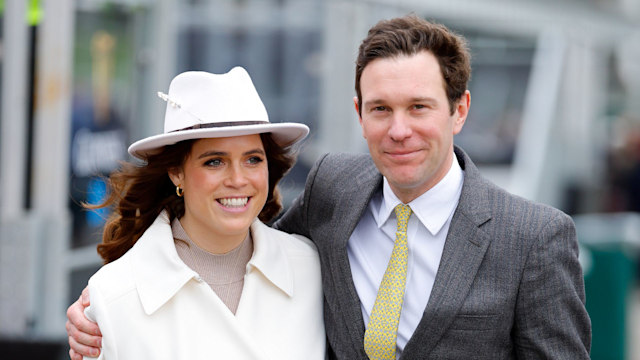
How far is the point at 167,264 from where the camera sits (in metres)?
2.70

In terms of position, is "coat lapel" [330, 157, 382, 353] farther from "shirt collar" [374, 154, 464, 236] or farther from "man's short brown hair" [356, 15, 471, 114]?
"man's short brown hair" [356, 15, 471, 114]

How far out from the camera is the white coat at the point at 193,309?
2584mm

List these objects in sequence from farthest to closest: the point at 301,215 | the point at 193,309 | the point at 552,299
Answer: the point at 301,215 < the point at 193,309 < the point at 552,299

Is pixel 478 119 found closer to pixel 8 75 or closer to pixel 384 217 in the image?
pixel 8 75

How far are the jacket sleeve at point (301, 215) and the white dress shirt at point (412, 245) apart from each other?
30cm

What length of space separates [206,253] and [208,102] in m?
0.55

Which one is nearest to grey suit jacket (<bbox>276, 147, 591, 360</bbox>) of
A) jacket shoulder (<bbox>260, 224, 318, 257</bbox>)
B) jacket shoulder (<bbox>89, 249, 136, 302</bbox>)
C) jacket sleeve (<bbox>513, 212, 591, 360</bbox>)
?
jacket sleeve (<bbox>513, 212, 591, 360</bbox>)

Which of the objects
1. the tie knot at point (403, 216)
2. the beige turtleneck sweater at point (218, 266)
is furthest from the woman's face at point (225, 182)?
the tie knot at point (403, 216)

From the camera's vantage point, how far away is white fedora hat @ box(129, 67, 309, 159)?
2.66 m

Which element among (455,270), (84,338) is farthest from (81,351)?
(455,270)

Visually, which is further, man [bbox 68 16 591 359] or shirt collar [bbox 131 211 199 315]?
shirt collar [bbox 131 211 199 315]

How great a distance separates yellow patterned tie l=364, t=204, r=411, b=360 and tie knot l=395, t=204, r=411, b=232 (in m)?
0.03

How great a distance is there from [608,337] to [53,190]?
4505 millimetres

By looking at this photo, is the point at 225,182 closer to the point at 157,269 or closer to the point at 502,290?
the point at 157,269
